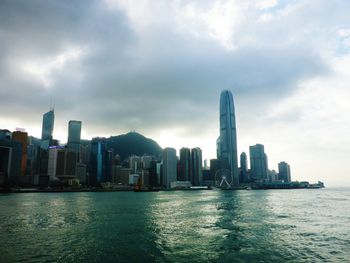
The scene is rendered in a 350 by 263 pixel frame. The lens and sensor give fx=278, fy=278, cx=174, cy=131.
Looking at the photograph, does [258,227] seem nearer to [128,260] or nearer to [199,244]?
[199,244]

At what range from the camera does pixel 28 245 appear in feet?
126

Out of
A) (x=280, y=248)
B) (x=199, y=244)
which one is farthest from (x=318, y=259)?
(x=199, y=244)

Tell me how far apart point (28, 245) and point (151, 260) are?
61.9ft

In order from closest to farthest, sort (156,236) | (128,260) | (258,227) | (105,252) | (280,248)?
(128,260) → (105,252) → (280,248) → (156,236) → (258,227)

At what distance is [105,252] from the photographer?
115ft

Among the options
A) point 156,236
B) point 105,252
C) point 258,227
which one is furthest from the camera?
point 258,227

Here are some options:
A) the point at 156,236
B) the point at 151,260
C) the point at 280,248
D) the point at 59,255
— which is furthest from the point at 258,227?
the point at 59,255

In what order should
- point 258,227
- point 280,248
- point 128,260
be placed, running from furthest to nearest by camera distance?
point 258,227 → point 280,248 → point 128,260

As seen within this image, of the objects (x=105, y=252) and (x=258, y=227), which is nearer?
(x=105, y=252)

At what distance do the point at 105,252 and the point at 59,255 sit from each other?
5416 millimetres

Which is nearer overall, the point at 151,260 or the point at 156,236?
the point at 151,260

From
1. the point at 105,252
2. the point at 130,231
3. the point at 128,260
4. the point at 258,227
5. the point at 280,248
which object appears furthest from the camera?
the point at 258,227

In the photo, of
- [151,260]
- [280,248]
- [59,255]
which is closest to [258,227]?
[280,248]

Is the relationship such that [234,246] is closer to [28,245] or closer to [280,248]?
[280,248]
